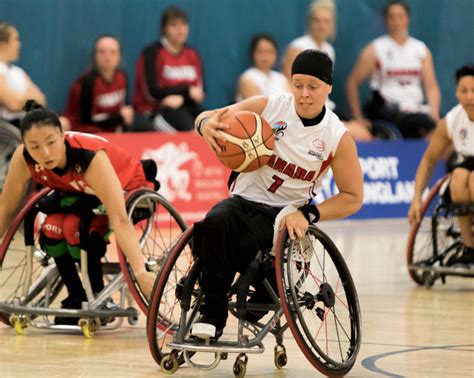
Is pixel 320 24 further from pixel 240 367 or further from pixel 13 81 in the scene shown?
pixel 240 367

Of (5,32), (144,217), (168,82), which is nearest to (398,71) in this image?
(168,82)

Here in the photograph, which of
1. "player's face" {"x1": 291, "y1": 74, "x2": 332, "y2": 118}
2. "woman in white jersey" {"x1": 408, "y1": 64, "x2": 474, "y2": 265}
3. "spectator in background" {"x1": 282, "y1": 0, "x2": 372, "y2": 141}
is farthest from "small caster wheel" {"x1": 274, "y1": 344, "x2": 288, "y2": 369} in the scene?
"spectator in background" {"x1": 282, "y1": 0, "x2": 372, "y2": 141}

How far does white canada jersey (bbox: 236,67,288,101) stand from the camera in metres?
13.1

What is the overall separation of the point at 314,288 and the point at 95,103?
273 inches

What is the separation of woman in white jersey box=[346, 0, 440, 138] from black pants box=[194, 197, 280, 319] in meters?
8.93

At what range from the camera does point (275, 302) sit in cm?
528

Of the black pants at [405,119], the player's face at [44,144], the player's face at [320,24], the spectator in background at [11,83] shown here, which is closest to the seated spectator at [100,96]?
the spectator in background at [11,83]

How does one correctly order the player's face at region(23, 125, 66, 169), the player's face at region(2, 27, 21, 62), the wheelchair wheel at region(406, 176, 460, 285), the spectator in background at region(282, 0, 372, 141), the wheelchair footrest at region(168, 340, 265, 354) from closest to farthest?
the wheelchair footrest at region(168, 340, 265, 354), the player's face at region(23, 125, 66, 169), the wheelchair wheel at region(406, 176, 460, 285), the player's face at region(2, 27, 21, 62), the spectator in background at region(282, 0, 372, 141)

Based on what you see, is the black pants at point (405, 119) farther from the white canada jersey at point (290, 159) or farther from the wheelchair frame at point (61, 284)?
the white canada jersey at point (290, 159)

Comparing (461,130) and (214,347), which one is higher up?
(461,130)

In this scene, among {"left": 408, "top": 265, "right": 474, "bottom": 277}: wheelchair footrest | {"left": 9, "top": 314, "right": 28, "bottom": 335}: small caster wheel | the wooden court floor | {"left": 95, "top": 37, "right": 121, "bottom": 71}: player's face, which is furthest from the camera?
{"left": 95, "top": 37, "right": 121, "bottom": 71}: player's face

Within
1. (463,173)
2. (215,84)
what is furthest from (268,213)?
(215,84)

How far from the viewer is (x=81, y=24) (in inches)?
493

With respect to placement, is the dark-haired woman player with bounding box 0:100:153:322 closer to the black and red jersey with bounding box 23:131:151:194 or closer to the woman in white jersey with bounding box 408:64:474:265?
the black and red jersey with bounding box 23:131:151:194
